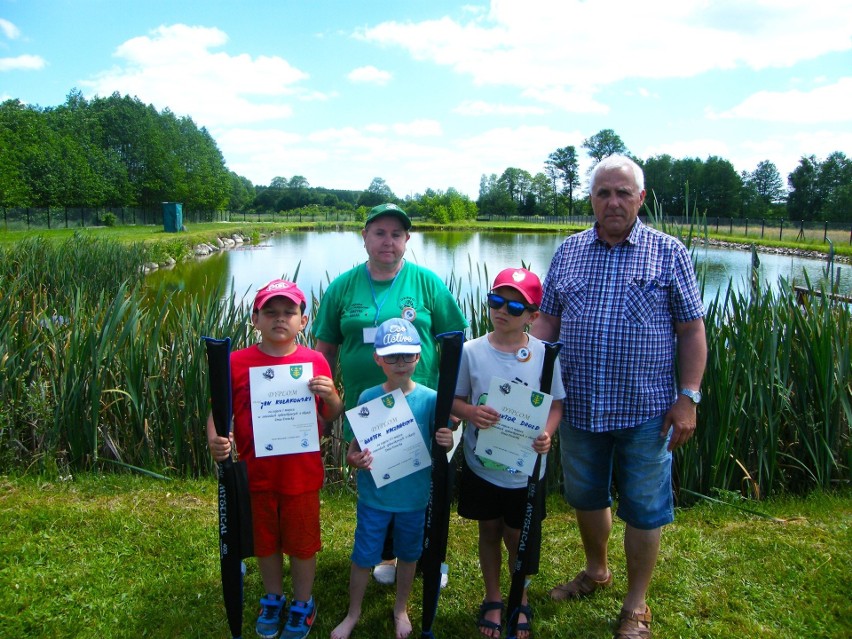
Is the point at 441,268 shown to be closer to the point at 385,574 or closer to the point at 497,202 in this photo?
the point at 385,574

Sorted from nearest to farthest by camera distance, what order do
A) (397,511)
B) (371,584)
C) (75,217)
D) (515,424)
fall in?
(515,424), (397,511), (371,584), (75,217)

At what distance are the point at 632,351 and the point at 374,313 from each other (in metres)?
1.00

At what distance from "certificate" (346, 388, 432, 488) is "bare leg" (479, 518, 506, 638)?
400 mm

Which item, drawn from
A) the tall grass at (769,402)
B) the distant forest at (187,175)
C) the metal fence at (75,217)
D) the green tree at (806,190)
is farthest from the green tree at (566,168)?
the tall grass at (769,402)

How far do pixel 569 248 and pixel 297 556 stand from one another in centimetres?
160

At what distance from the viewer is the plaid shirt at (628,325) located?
2.22 metres

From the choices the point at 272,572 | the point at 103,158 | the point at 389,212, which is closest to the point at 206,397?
the point at 272,572

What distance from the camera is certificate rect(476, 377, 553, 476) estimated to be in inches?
84.3

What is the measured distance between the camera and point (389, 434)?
7.25ft

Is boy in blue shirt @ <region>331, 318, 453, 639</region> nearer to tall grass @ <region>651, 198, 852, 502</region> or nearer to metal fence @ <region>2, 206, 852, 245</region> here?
tall grass @ <region>651, 198, 852, 502</region>

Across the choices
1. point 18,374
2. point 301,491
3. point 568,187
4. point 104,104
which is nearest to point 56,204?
point 104,104

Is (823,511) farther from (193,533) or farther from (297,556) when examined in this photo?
(193,533)

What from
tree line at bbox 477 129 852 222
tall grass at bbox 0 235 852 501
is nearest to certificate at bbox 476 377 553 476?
tall grass at bbox 0 235 852 501

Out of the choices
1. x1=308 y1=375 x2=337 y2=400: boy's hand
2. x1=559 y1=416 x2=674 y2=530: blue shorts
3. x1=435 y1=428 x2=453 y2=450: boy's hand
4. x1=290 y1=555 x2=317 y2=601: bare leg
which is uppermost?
x1=308 y1=375 x2=337 y2=400: boy's hand
